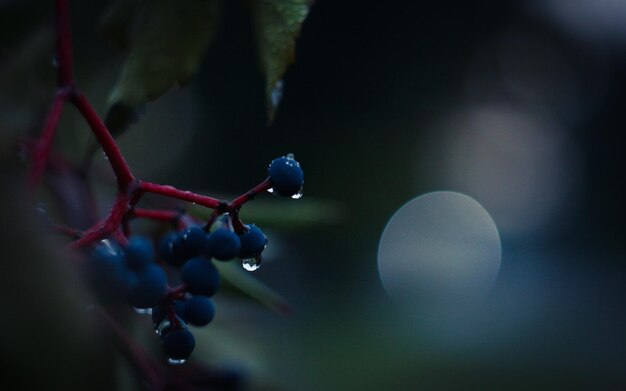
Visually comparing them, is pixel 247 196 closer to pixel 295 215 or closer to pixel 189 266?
pixel 189 266

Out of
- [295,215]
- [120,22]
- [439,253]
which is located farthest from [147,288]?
[439,253]

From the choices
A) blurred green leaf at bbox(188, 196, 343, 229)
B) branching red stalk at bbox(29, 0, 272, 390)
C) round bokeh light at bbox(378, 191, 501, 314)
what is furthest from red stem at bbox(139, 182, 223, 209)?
round bokeh light at bbox(378, 191, 501, 314)

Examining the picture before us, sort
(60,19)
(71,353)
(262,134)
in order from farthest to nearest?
(262,134) → (60,19) → (71,353)

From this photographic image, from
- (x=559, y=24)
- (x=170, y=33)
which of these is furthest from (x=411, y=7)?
(x=170, y=33)

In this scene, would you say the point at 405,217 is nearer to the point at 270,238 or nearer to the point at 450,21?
the point at 450,21

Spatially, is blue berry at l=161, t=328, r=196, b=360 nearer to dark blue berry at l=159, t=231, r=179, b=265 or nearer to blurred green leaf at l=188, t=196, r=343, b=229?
dark blue berry at l=159, t=231, r=179, b=265
